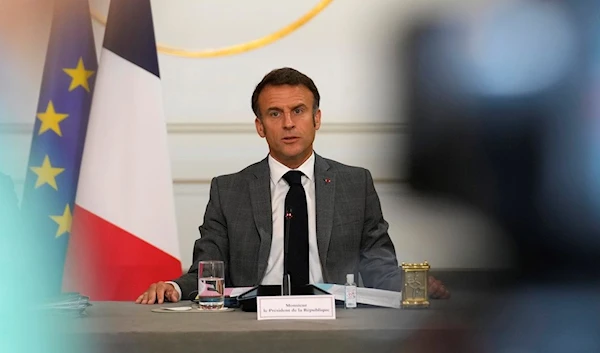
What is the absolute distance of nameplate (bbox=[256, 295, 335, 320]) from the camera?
100cm

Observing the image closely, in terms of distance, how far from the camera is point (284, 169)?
5.55ft

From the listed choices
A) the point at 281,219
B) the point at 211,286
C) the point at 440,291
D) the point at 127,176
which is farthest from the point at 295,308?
the point at 127,176

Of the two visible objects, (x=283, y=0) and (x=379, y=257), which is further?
(x=283, y=0)

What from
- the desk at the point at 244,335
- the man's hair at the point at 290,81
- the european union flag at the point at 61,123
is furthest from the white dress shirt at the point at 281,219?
the european union flag at the point at 61,123

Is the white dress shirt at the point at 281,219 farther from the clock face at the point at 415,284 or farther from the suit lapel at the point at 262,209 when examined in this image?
the clock face at the point at 415,284

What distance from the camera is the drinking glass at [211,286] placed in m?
1.26

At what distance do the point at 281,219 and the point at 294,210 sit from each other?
0.28 ft

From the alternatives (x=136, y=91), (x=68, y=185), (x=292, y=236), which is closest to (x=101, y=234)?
(x=68, y=185)

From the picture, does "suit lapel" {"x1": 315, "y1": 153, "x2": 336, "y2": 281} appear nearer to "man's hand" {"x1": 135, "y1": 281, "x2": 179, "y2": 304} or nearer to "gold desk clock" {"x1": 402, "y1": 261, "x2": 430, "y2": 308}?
Result: "man's hand" {"x1": 135, "y1": 281, "x2": 179, "y2": 304}

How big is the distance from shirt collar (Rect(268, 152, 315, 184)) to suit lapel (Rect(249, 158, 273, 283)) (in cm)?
2

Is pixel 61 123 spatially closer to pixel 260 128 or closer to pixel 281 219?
pixel 260 128

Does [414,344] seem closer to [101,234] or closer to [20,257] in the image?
[20,257]

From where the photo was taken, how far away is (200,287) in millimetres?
1310

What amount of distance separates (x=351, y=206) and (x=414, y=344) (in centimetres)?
134
